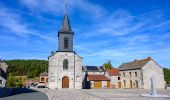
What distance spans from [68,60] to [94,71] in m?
16.5

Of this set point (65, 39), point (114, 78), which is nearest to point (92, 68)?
point (114, 78)

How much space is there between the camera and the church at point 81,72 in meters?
39.1

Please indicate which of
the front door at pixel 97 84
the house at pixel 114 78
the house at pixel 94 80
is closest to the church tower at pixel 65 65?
the house at pixel 94 80

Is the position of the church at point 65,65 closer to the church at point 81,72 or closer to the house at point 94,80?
the church at point 81,72

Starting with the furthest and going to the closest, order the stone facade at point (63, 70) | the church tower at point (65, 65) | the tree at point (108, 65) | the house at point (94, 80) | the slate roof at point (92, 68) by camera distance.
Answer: the tree at point (108, 65), the slate roof at point (92, 68), the house at point (94, 80), the church tower at point (65, 65), the stone facade at point (63, 70)

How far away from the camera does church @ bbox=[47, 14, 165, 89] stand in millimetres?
39125

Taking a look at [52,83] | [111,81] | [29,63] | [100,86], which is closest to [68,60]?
[52,83]

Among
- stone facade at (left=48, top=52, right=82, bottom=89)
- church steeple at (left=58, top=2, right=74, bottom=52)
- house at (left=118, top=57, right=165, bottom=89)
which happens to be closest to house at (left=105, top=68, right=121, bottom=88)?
house at (left=118, top=57, right=165, bottom=89)

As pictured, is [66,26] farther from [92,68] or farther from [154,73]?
[154,73]

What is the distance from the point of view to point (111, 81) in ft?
167

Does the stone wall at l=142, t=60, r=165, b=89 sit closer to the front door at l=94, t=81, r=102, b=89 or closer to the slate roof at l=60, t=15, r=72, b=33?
the front door at l=94, t=81, r=102, b=89

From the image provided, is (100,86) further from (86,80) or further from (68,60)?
(68,60)

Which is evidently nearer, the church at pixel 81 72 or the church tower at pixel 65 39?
the church at pixel 81 72

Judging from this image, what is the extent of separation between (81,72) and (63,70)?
3540 millimetres
